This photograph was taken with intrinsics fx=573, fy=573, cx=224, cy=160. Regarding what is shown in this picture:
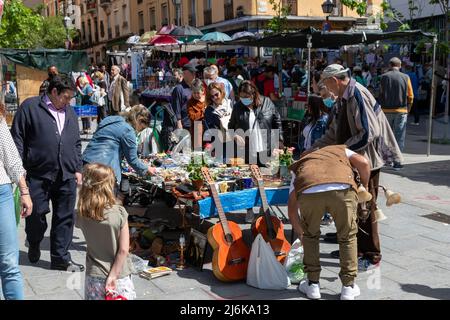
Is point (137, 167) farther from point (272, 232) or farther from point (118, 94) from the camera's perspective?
point (118, 94)

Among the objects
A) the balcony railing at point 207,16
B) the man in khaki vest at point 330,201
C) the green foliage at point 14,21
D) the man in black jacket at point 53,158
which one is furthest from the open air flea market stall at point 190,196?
the balcony railing at point 207,16

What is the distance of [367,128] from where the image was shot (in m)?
4.86

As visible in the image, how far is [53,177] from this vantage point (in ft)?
17.4

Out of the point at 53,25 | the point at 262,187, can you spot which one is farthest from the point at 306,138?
the point at 53,25

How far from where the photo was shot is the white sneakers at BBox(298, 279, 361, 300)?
4488mm

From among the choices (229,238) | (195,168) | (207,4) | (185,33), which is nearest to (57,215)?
(195,168)

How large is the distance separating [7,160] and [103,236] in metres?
0.89

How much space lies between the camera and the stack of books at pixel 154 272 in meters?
5.13

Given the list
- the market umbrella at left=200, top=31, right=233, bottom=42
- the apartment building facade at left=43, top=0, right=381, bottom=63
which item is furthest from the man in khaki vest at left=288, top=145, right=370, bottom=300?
the apartment building facade at left=43, top=0, right=381, bottom=63

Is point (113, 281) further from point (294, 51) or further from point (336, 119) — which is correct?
point (294, 51)

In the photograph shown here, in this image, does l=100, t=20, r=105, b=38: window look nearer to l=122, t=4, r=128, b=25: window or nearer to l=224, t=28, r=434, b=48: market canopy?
l=122, t=4, r=128, b=25: window

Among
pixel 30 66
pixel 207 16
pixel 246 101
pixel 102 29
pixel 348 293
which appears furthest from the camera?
pixel 102 29

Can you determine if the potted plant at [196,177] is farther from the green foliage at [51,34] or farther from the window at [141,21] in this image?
the green foliage at [51,34]

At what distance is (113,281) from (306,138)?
3.33 metres
